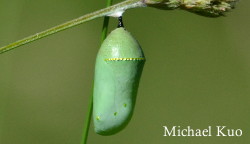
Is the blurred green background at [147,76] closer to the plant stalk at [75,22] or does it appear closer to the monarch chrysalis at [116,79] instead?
the monarch chrysalis at [116,79]

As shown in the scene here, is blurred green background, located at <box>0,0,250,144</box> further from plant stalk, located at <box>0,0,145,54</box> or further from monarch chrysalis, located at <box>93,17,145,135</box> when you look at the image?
plant stalk, located at <box>0,0,145,54</box>

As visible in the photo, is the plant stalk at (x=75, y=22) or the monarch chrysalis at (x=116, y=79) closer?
the plant stalk at (x=75, y=22)

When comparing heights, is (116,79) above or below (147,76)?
below

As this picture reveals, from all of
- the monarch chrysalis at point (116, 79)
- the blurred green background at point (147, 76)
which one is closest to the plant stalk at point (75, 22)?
the monarch chrysalis at point (116, 79)

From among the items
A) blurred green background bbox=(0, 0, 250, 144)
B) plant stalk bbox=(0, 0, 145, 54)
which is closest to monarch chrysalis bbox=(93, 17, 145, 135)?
plant stalk bbox=(0, 0, 145, 54)

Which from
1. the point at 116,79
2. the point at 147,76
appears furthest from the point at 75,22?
the point at 147,76

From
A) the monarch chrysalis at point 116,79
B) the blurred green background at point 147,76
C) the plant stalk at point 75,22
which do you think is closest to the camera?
the plant stalk at point 75,22

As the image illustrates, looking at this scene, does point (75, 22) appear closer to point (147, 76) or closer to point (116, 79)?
point (116, 79)
